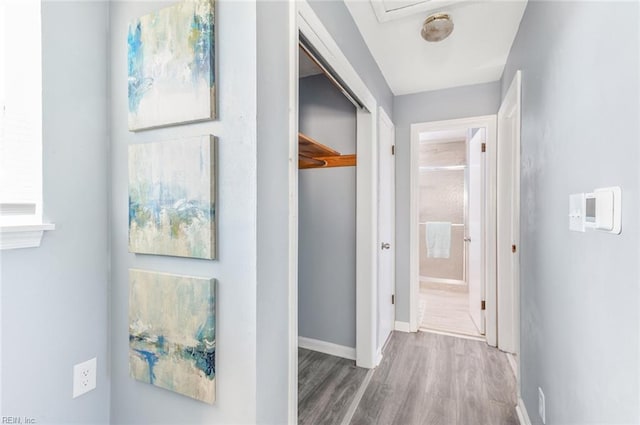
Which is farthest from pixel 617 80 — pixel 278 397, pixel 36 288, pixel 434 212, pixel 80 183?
pixel 434 212

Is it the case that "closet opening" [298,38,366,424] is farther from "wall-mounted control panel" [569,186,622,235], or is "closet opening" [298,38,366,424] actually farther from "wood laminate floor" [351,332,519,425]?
"wall-mounted control panel" [569,186,622,235]

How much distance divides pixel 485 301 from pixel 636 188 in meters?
2.52

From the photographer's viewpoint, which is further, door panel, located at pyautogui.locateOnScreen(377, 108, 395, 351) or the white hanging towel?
the white hanging towel

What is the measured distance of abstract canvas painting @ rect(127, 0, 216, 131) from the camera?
1.03 m

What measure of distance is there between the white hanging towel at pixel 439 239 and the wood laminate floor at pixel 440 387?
1997mm

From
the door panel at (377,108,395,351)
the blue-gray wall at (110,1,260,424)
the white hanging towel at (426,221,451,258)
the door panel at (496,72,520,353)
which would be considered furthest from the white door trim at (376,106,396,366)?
the white hanging towel at (426,221,451,258)

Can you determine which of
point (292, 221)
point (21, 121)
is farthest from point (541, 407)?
point (21, 121)

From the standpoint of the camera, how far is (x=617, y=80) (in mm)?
818

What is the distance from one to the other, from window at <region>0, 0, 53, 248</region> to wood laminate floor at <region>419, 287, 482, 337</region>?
3272 millimetres

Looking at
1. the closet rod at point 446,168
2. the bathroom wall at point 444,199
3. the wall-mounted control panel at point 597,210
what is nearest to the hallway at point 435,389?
the wall-mounted control panel at point 597,210

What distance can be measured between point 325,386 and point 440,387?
801 millimetres

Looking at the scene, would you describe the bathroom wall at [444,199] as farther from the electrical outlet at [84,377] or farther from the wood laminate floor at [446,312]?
the electrical outlet at [84,377]

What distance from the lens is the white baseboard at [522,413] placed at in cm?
167

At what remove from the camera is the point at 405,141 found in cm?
313
